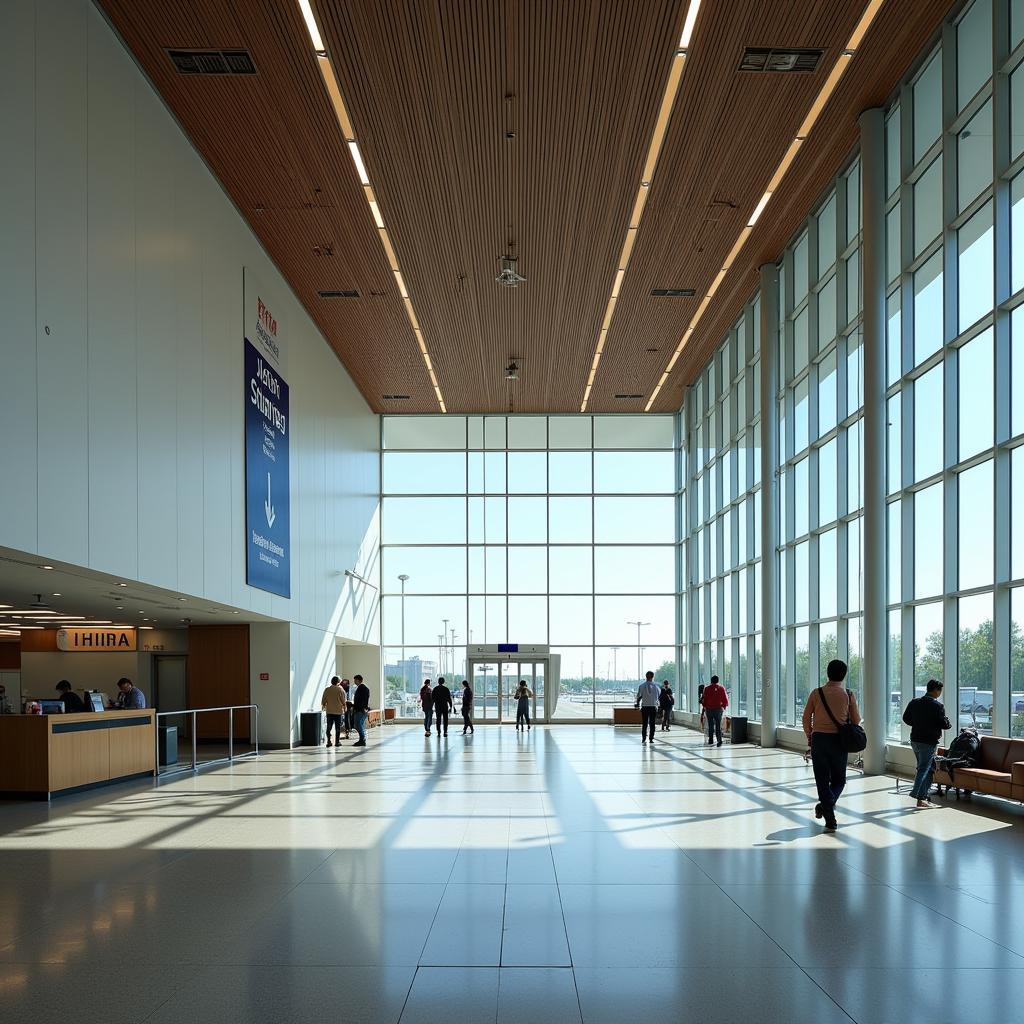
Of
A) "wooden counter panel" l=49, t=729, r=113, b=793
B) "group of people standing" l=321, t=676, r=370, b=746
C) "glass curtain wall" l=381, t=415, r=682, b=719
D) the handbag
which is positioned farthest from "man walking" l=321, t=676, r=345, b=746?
the handbag

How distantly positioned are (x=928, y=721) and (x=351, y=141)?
1105 cm

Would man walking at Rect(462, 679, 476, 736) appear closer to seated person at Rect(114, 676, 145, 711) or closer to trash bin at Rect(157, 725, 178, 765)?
seated person at Rect(114, 676, 145, 711)

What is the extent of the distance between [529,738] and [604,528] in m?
10.9

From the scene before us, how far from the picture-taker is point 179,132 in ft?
50.4

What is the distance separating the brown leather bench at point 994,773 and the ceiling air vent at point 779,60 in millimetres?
8511

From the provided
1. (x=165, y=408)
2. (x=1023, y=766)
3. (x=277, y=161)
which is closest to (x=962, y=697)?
(x=1023, y=766)

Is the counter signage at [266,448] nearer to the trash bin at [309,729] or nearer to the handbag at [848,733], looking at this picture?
the trash bin at [309,729]

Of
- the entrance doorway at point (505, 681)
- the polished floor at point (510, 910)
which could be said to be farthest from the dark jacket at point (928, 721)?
the entrance doorway at point (505, 681)

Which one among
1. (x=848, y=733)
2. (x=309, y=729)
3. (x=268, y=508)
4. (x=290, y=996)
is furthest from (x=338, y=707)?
(x=290, y=996)

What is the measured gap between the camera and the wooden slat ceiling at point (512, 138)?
42.3 ft

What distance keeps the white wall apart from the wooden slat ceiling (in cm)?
90

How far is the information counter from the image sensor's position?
12984 millimetres

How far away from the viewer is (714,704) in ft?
73.5

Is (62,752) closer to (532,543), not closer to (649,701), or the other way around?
(649,701)
